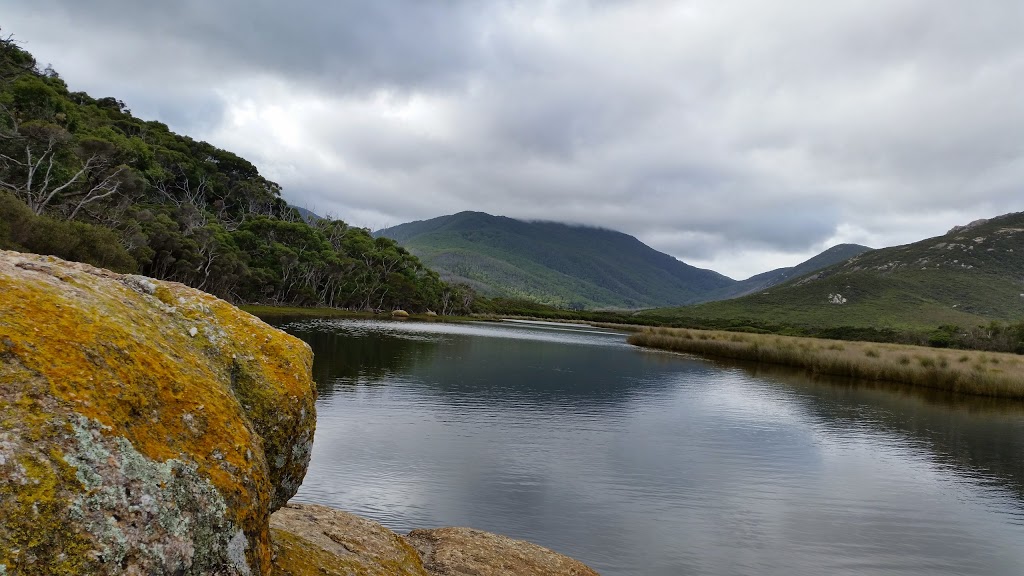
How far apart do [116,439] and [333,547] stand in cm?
373

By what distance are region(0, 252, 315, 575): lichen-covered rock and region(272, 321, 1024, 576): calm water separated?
29.0ft

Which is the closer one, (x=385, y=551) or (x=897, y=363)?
(x=385, y=551)

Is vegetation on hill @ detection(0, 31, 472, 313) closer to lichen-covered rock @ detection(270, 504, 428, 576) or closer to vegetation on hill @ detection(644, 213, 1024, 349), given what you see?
lichen-covered rock @ detection(270, 504, 428, 576)

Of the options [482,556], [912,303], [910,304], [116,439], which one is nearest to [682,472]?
[482,556]

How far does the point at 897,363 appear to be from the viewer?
43.7 meters

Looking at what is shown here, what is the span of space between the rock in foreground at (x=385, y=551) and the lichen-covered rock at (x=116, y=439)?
56.5 inches

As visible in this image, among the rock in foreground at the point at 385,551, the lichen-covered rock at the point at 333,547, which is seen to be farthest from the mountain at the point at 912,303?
the lichen-covered rock at the point at 333,547

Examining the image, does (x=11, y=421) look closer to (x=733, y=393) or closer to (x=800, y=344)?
(x=733, y=393)

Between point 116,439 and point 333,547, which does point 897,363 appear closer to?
point 333,547

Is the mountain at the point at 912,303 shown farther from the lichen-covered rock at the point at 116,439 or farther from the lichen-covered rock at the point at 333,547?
the lichen-covered rock at the point at 116,439

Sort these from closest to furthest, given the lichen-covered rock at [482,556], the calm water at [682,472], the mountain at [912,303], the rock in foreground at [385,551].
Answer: the rock in foreground at [385,551] < the lichen-covered rock at [482,556] < the calm water at [682,472] < the mountain at [912,303]

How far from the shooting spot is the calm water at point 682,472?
12539mm

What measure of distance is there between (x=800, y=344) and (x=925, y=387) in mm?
17525

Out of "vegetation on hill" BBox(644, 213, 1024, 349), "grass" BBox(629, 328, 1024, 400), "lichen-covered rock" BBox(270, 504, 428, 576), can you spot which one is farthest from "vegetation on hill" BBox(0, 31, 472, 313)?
"vegetation on hill" BBox(644, 213, 1024, 349)
